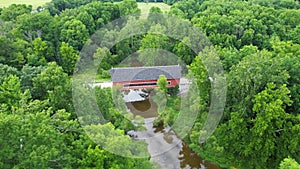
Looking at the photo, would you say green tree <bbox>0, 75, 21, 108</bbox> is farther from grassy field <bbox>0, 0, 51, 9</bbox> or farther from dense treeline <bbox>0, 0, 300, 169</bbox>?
grassy field <bbox>0, 0, 51, 9</bbox>

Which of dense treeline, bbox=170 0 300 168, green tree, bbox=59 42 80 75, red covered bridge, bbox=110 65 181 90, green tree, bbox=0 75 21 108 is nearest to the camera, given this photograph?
dense treeline, bbox=170 0 300 168

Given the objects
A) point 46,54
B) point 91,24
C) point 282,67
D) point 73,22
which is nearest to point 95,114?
point 282,67

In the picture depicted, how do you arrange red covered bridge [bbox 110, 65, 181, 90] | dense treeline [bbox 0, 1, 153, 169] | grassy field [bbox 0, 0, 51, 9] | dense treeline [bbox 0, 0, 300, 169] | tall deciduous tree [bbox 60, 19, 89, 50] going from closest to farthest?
1. dense treeline [bbox 0, 1, 153, 169]
2. dense treeline [bbox 0, 0, 300, 169]
3. red covered bridge [bbox 110, 65, 181, 90]
4. tall deciduous tree [bbox 60, 19, 89, 50]
5. grassy field [bbox 0, 0, 51, 9]

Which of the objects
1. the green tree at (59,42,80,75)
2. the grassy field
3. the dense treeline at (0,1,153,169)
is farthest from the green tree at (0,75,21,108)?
the grassy field

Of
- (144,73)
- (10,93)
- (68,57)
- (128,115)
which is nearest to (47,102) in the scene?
(10,93)

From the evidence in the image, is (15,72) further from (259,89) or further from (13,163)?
(259,89)

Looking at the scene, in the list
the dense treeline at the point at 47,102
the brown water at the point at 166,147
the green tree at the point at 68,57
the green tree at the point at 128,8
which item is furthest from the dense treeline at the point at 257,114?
the green tree at the point at 128,8
